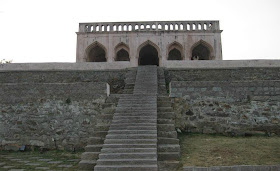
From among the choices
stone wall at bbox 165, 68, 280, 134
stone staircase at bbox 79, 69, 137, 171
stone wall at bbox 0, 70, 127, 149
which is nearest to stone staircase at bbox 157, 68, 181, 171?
stone wall at bbox 165, 68, 280, 134

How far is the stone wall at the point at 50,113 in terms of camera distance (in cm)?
930

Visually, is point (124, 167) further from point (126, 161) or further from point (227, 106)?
point (227, 106)

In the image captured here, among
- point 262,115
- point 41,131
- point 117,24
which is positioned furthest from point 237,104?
point 117,24

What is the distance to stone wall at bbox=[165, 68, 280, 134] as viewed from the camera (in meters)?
9.09

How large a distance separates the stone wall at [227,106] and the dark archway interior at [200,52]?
13518 mm

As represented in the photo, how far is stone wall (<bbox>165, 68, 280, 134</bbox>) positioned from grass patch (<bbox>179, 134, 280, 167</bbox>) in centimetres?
115

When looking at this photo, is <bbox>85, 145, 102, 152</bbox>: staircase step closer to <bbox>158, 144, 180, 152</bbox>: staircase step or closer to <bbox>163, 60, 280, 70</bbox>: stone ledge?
<bbox>158, 144, 180, 152</bbox>: staircase step

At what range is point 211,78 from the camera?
12758 millimetres

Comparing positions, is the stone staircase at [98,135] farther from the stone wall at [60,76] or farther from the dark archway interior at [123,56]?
the dark archway interior at [123,56]

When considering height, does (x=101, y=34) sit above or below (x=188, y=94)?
above

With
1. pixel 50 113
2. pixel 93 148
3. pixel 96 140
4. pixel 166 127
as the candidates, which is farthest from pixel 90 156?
pixel 50 113

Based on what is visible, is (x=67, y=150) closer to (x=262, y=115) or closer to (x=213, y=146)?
(x=213, y=146)

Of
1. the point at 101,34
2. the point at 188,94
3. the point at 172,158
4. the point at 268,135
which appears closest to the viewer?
the point at 172,158

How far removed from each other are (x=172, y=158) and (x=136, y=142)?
3.16 feet
